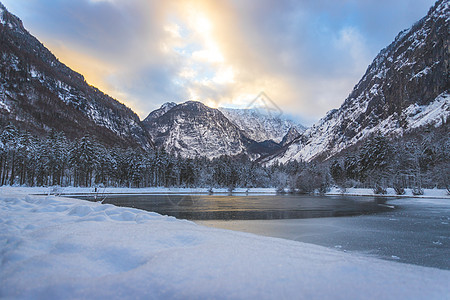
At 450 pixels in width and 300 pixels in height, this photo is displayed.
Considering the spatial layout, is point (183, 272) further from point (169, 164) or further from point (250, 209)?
point (169, 164)

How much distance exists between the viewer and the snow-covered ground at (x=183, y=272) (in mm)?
2596

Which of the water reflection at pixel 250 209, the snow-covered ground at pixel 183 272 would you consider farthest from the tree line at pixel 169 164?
the snow-covered ground at pixel 183 272

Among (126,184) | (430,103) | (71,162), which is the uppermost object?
(430,103)

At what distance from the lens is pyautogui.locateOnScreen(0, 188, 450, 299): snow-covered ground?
2.60m

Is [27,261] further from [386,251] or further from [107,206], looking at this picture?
[386,251]

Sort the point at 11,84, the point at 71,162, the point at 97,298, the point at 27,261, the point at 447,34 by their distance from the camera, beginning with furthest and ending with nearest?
the point at 447,34
the point at 11,84
the point at 71,162
the point at 27,261
the point at 97,298

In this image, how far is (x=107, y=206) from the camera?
9.21 metres

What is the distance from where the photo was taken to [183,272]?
10.0 ft

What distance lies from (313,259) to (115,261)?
3130 mm

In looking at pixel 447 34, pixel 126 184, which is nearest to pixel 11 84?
pixel 126 184

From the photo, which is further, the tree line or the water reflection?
the tree line

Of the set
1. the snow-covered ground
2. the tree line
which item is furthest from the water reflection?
the tree line

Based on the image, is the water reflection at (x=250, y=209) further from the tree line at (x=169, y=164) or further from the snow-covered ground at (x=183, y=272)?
the tree line at (x=169, y=164)

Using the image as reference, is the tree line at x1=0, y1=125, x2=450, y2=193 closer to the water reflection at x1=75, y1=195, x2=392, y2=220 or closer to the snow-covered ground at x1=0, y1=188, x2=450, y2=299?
the water reflection at x1=75, y1=195, x2=392, y2=220
